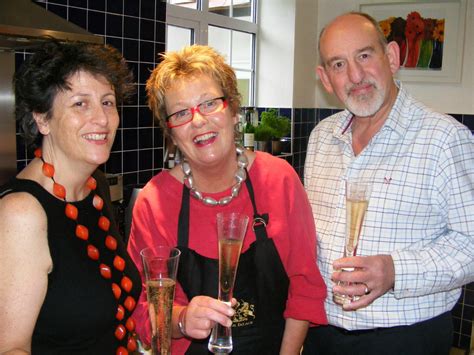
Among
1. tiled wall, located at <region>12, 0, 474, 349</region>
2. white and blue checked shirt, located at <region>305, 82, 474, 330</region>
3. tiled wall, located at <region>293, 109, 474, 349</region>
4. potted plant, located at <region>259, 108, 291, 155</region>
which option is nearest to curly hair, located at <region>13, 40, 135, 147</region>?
white and blue checked shirt, located at <region>305, 82, 474, 330</region>

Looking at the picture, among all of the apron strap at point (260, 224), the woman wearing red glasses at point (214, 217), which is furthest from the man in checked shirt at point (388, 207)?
the apron strap at point (260, 224)

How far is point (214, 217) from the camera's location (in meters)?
1.62

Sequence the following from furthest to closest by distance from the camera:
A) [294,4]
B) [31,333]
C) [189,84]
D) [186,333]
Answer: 1. [294,4]
2. [189,84]
3. [186,333]
4. [31,333]

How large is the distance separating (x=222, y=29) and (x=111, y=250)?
323 centimetres

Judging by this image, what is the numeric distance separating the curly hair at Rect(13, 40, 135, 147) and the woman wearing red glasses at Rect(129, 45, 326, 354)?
24cm

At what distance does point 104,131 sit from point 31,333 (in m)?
0.54

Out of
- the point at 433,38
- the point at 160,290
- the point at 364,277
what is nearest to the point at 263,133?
the point at 433,38

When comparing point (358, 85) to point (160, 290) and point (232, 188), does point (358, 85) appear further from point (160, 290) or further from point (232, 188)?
point (160, 290)

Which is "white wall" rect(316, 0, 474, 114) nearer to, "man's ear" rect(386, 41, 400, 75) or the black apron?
"man's ear" rect(386, 41, 400, 75)

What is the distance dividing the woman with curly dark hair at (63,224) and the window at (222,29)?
2456mm

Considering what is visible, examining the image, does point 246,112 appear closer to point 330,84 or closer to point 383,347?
point 330,84

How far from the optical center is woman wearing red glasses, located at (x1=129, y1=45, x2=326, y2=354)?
1570 mm

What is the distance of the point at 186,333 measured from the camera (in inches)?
53.2

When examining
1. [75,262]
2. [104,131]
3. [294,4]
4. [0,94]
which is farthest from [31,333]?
[294,4]
